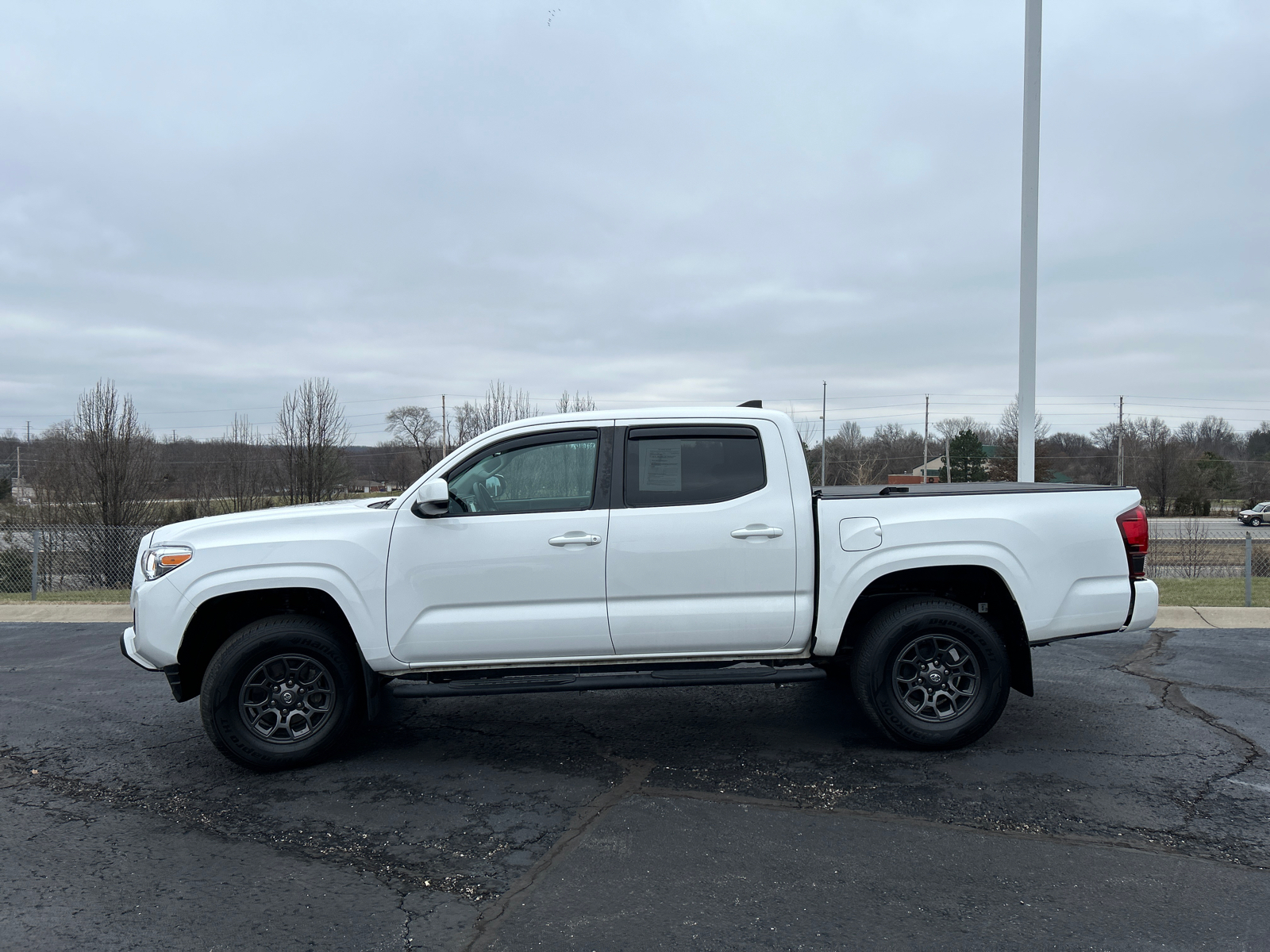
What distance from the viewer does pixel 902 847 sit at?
3.76 m

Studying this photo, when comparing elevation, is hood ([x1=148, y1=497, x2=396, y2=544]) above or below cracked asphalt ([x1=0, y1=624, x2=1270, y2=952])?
above

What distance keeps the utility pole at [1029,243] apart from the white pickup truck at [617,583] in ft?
18.1

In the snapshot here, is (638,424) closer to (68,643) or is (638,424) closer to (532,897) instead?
(532,897)

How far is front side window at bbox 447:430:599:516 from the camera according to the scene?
4973mm

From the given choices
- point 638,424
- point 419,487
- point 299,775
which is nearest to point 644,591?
point 638,424

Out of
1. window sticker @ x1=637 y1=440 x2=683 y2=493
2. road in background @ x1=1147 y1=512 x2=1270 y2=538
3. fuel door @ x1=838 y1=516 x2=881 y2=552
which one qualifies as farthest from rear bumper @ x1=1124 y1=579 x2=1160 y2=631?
road in background @ x1=1147 y1=512 x2=1270 y2=538

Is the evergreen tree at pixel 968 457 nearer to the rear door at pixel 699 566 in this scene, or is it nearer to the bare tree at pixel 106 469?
the bare tree at pixel 106 469

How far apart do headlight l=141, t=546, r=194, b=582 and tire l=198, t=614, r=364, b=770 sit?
1.72 feet

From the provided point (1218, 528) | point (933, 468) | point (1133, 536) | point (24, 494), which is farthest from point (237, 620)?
point (933, 468)

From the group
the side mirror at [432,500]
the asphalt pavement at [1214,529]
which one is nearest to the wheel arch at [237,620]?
the side mirror at [432,500]

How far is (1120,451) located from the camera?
55.6 metres

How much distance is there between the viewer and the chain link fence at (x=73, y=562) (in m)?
19.0

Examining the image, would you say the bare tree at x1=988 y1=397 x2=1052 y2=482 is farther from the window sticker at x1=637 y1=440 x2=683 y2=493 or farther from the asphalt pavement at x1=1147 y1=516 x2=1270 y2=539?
the window sticker at x1=637 y1=440 x2=683 y2=493

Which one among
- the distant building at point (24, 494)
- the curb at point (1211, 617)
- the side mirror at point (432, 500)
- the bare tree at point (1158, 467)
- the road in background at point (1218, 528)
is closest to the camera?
the side mirror at point (432, 500)
